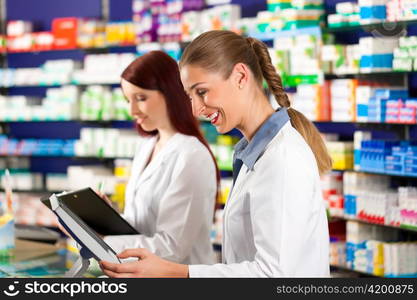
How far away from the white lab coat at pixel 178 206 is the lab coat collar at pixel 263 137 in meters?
1.11

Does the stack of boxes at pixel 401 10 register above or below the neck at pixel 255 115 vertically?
above

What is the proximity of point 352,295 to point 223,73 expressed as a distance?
2.52ft

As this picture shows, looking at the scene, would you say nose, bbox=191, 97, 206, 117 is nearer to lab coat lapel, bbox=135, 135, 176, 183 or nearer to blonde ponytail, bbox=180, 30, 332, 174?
blonde ponytail, bbox=180, 30, 332, 174

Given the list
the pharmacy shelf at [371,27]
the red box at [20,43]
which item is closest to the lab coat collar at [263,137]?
the pharmacy shelf at [371,27]

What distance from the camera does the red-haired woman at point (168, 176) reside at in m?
3.71

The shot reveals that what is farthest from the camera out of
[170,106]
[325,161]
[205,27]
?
[205,27]

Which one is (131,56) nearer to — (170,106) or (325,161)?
(170,106)

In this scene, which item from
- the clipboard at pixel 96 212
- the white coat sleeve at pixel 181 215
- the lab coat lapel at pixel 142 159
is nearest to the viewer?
the clipboard at pixel 96 212

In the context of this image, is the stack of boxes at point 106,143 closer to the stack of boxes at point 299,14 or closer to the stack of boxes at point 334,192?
the stack of boxes at point 299,14

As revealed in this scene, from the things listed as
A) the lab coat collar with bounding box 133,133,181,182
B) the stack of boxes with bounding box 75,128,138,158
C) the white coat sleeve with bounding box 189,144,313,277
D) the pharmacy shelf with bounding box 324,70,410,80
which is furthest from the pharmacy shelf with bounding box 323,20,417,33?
the white coat sleeve with bounding box 189,144,313,277

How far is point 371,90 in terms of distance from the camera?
21.1 ft

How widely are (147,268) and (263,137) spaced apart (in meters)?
0.54

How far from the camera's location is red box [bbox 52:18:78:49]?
9141mm

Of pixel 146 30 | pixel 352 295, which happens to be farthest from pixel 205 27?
pixel 352 295
